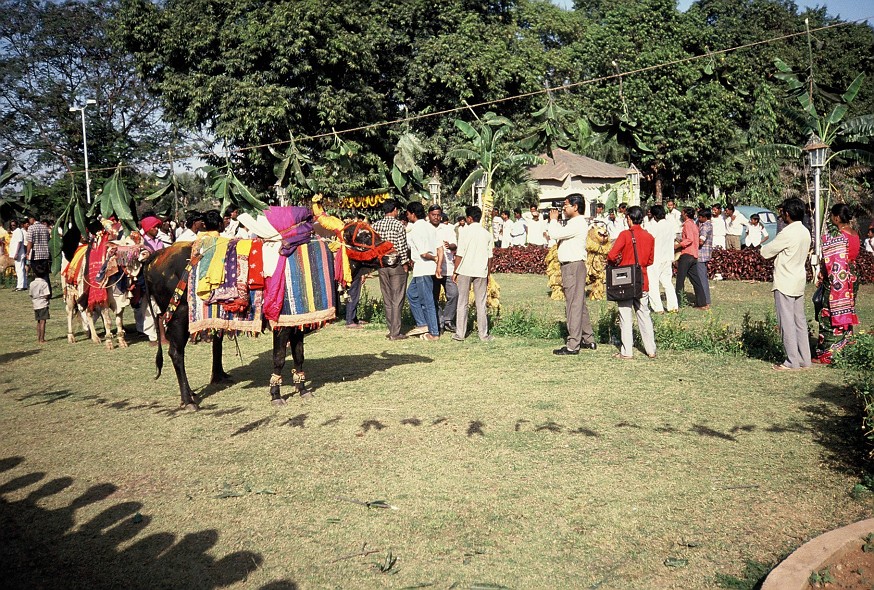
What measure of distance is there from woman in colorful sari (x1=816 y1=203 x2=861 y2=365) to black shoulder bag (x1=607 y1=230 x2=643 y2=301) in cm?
209

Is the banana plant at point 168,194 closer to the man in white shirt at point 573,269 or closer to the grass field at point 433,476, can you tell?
the grass field at point 433,476

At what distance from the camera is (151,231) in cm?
1179

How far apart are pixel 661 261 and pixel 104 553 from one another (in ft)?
35.9

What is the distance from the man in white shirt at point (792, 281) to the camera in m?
8.82

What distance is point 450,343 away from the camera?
11.7 meters

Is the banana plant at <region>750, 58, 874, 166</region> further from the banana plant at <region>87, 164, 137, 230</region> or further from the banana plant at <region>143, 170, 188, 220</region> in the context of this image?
the banana plant at <region>87, 164, 137, 230</region>

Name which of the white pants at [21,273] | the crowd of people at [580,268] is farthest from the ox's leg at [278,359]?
the white pants at [21,273]

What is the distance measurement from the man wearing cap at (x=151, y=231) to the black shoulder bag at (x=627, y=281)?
636 cm

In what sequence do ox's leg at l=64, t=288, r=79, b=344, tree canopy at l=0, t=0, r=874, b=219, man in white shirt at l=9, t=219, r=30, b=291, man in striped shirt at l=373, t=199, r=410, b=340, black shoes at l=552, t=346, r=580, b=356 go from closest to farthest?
black shoes at l=552, t=346, r=580, b=356
man in striped shirt at l=373, t=199, r=410, b=340
ox's leg at l=64, t=288, r=79, b=344
man in white shirt at l=9, t=219, r=30, b=291
tree canopy at l=0, t=0, r=874, b=219

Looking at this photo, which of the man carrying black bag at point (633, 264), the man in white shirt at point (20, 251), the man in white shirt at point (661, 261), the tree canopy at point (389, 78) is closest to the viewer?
the man carrying black bag at point (633, 264)

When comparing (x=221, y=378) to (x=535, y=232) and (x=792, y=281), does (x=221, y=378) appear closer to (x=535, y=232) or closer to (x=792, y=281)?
(x=792, y=281)

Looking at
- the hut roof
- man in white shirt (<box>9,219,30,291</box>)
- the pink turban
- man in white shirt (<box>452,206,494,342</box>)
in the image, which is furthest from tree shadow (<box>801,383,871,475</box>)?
the hut roof

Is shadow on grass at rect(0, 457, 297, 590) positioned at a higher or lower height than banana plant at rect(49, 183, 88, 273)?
lower

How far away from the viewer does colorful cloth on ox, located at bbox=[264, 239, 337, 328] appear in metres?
7.86
